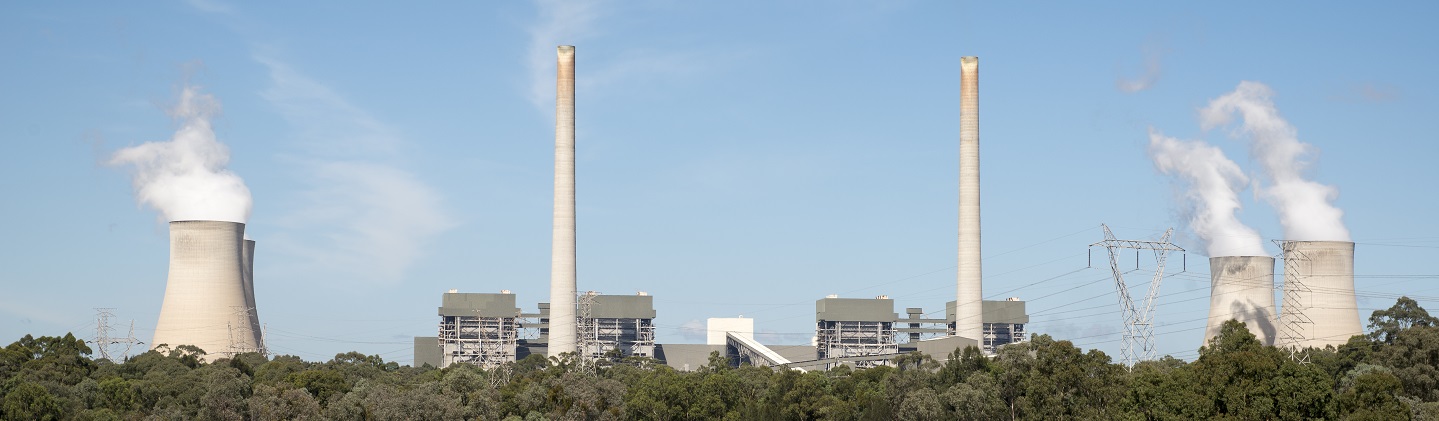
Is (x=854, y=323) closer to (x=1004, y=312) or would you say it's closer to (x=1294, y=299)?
(x=1004, y=312)

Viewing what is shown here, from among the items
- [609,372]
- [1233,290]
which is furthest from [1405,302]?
[609,372]

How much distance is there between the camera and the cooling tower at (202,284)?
90.4m

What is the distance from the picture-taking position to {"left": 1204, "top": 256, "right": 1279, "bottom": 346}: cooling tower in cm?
10275

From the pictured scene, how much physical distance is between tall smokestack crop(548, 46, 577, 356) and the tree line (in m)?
15.3

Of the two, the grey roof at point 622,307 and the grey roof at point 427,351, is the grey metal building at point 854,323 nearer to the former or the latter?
the grey roof at point 622,307

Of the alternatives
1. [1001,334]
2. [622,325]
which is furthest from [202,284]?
[1001,334]

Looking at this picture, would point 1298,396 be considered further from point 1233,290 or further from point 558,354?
point 558,354

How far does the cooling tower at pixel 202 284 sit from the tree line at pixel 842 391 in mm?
3551

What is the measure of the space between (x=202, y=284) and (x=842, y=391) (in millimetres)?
38190

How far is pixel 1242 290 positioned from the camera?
10300 centimetres

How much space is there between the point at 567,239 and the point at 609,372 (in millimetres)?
10195

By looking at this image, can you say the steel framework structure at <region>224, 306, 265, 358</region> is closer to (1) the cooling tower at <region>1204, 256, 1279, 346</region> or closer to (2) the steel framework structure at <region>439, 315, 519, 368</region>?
(2) the steel framework structure at <region>439, 315, 519, 368</region>

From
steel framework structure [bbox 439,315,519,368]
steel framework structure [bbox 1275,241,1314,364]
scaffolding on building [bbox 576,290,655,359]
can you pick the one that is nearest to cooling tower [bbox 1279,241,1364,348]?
steel framework structure [bbox 1275,241,1314,364]

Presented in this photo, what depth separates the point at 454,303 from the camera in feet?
475
